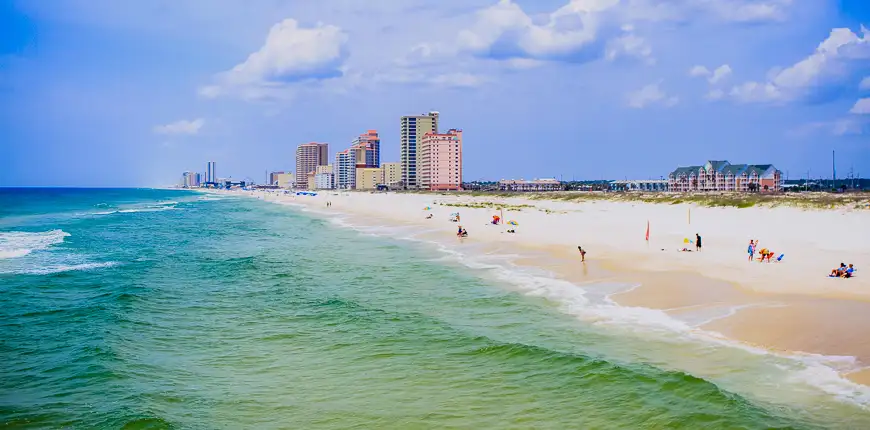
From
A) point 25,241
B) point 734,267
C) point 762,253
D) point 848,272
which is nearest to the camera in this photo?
point 848,272

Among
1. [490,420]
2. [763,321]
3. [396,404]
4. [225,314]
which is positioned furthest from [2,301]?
[763,321]

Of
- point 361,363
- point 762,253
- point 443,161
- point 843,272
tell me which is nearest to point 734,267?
point 762,253

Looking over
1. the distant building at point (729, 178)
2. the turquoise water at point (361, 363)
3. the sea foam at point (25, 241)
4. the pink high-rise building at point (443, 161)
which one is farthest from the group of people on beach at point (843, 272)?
the pink high-rise building at point (443, 161)

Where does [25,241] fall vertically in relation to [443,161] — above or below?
below

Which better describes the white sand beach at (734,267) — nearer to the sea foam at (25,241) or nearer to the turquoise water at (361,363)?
the turquoise water at (361,363)

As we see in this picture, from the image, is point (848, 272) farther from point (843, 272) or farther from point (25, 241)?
point (25, 241)

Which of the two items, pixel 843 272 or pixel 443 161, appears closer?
pixel 843 272

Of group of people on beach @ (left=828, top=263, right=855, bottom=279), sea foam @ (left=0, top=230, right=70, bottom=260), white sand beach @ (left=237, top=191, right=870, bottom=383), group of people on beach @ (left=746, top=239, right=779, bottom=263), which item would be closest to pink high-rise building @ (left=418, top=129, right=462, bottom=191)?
white sand beach @ (left=237, top=191, right=870, bottom=383)

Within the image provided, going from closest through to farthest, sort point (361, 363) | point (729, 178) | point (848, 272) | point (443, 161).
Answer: point (361, 363), point (848, 272), point (729, 178), point (443, 161)
